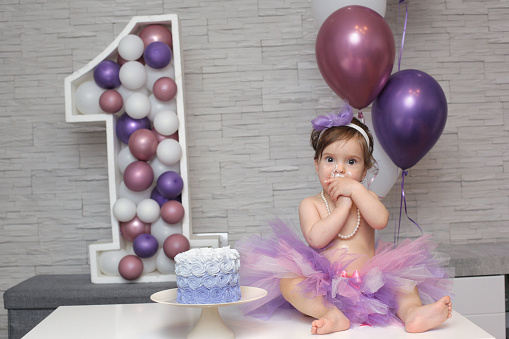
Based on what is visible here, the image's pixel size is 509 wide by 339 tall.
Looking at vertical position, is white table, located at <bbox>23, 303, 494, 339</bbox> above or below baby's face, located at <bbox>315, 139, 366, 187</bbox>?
below

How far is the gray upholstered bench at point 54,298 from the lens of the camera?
2.23 meters

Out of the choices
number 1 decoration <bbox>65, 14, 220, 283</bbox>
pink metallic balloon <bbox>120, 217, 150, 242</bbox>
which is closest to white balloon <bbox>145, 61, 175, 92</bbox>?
number 1 decoration <bbox>65, 14, 220, 283</bbox>

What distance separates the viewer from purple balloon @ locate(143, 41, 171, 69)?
2.32m

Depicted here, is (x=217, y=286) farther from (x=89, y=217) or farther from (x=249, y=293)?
(x=89, y=217)

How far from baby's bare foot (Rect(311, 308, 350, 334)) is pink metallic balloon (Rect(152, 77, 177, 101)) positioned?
1.32 m

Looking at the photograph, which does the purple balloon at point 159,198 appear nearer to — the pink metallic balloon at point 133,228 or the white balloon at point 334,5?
the pink metallic balloon at point 133,228

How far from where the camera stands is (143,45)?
7.82 feet

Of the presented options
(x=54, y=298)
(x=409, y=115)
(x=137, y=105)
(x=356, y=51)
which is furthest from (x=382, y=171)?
(x=54, y=298)

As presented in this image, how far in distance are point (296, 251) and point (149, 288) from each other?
98 cm

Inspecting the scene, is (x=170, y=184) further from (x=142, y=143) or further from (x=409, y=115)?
(x=409, y=115)

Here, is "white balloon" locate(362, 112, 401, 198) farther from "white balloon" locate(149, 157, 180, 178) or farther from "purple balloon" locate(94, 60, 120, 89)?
"purple balloon" locate(94, 60, 120, 89)

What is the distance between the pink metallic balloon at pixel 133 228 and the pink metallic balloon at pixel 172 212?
0.36ft

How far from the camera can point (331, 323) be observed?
50.9 inches

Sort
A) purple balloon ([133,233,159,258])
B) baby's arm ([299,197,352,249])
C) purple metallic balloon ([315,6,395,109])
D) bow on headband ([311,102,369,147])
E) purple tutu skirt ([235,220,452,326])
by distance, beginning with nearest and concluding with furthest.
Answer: purple tutu skirt ([235,220,452,326]) < baby's arm ([299,197,352,249]) < bow on headband ([311,102,369,147]) < purple metallic balloon ([315,6,395,109]) < purple balloon ([133,233,159,258])
